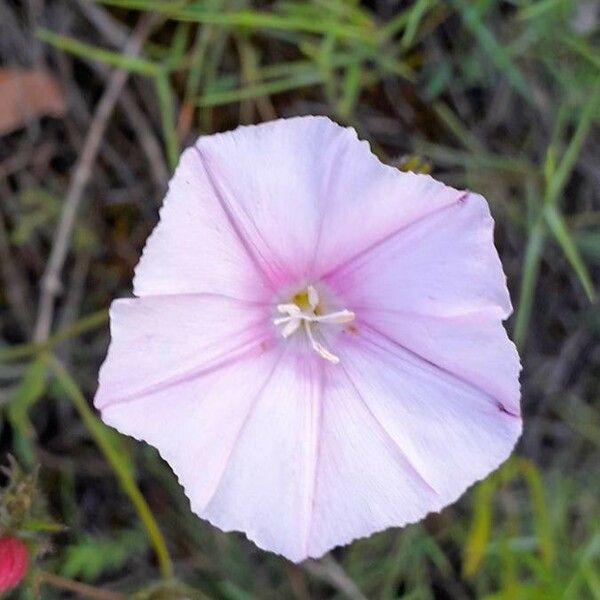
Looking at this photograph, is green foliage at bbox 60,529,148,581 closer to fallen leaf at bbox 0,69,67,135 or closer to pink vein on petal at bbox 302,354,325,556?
pink vein on petal at bbox 302,354,325,556

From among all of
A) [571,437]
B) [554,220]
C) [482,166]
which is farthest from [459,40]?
[571,437]

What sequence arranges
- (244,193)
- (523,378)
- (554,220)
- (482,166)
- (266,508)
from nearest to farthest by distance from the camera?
(244,193), (266,508), (554,220), (482,166), (523,378)

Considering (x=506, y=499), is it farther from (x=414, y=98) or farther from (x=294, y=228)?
(x=294, y=228)

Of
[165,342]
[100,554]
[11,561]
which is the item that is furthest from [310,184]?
[100,554]

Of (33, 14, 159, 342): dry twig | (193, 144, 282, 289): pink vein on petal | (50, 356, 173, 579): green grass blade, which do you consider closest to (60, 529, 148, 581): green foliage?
(50, 356, 173, 579): green grass blade

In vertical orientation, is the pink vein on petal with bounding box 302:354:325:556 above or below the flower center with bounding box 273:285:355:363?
below
